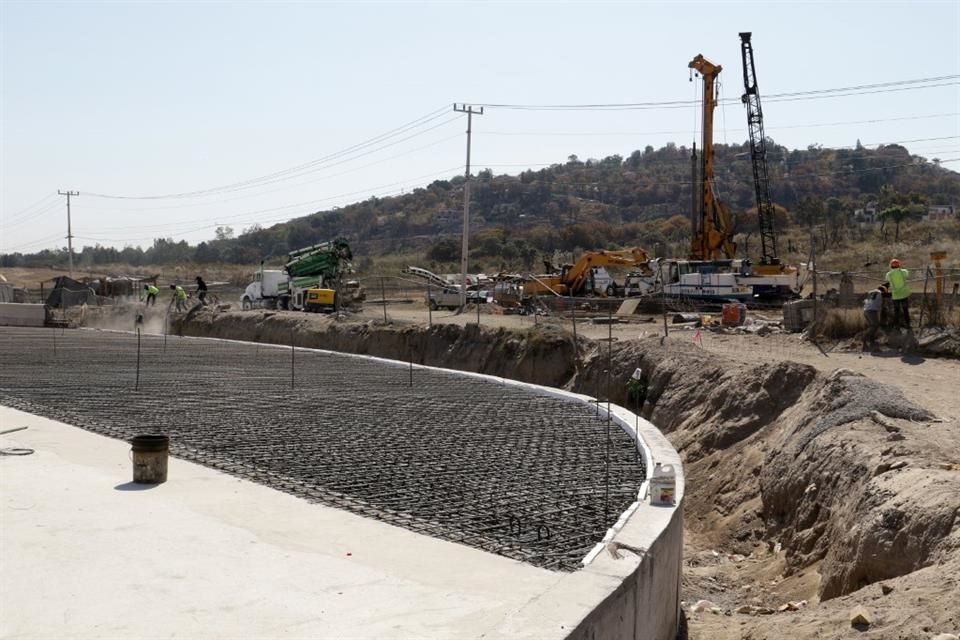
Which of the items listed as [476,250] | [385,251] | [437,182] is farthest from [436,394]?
[437,182]

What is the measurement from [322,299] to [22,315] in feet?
41.1

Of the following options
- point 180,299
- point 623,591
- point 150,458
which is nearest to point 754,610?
point 623,591

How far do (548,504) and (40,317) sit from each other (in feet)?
124

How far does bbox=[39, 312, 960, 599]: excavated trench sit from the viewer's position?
27.4 feet

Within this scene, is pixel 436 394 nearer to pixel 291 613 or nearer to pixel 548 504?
pixel 548 504

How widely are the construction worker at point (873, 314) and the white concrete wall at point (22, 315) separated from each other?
3241 centimetres

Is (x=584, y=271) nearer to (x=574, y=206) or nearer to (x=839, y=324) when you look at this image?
(x=839, y=324)

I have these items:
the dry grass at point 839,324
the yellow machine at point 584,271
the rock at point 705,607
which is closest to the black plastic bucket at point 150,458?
the rock at point 705,607

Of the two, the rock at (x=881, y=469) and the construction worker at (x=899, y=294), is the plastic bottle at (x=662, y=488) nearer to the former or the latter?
the rock at (x=881, y=469)

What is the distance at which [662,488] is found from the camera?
835 cm

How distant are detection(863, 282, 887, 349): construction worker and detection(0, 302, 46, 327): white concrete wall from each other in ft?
106

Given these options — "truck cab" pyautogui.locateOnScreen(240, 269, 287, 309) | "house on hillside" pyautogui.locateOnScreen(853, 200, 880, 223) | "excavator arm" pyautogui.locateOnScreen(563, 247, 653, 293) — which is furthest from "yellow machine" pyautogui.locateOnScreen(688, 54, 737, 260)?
"house on hillside" pyautogui.locateOnScreen(853, 200, 880, 223)

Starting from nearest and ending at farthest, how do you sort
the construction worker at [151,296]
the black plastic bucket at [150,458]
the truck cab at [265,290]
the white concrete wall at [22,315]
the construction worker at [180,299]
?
the black plastic bucket at [150,458] < the construction worker at [180,299] < the white concrete wall at [22,315] < the truck cab at [265,290] < the construction worker at [151,296]

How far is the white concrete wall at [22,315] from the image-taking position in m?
40.9
